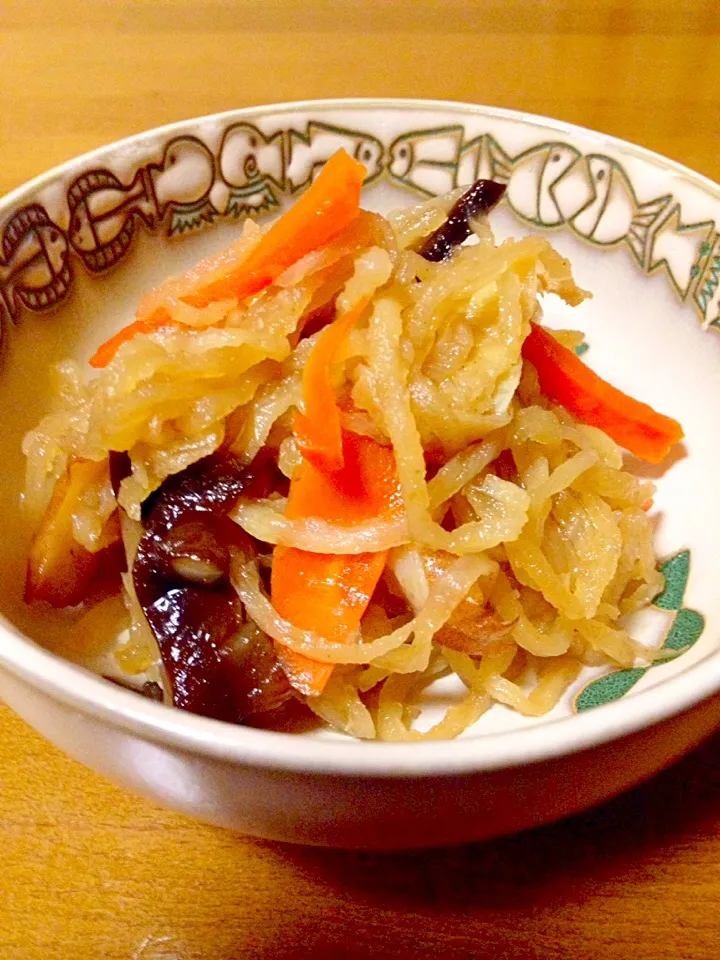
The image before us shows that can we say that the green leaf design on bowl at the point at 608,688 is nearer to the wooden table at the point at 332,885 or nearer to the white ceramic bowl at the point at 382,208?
the white ceramic bowl at the point at 382,208

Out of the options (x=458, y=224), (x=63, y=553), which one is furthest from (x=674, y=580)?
(x=63, y=553)

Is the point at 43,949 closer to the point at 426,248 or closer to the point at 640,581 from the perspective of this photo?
the point at 640,581


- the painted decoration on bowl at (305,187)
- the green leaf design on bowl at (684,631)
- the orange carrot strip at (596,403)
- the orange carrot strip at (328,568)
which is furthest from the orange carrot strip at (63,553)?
the green leaf design on bowl at (684,631)

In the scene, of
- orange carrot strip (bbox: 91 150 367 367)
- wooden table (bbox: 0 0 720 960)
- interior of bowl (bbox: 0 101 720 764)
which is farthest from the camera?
interior of bowl (bbox: 0 101 720 764)

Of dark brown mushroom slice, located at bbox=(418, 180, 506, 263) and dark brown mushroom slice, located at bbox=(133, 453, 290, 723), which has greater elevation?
dark brown mushroom slice, located at bbox=(418, 180, 506, 263)

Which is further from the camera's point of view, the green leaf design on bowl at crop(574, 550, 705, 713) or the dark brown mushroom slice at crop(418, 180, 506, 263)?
the dark brown mushroom slice at crop(418, 180, 506, 263)

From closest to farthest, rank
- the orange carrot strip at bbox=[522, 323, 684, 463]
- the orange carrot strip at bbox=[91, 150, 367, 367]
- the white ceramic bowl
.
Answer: the white ceramic bowl
the orange carrot strip at bbox=[91, 150, 367, 367]
the orange carrot strip at bbox=[522, 323, 684, 463]

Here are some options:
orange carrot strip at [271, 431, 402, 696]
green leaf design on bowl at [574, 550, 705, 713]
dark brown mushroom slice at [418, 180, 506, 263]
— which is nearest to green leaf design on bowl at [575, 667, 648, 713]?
green leaf design on bowl at [574, 550, 705, 713]

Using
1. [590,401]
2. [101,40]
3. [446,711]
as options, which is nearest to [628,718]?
[446,711]

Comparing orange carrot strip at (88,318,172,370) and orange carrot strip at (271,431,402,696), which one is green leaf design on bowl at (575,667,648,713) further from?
orange carrot strip at (88,318,172,370)
